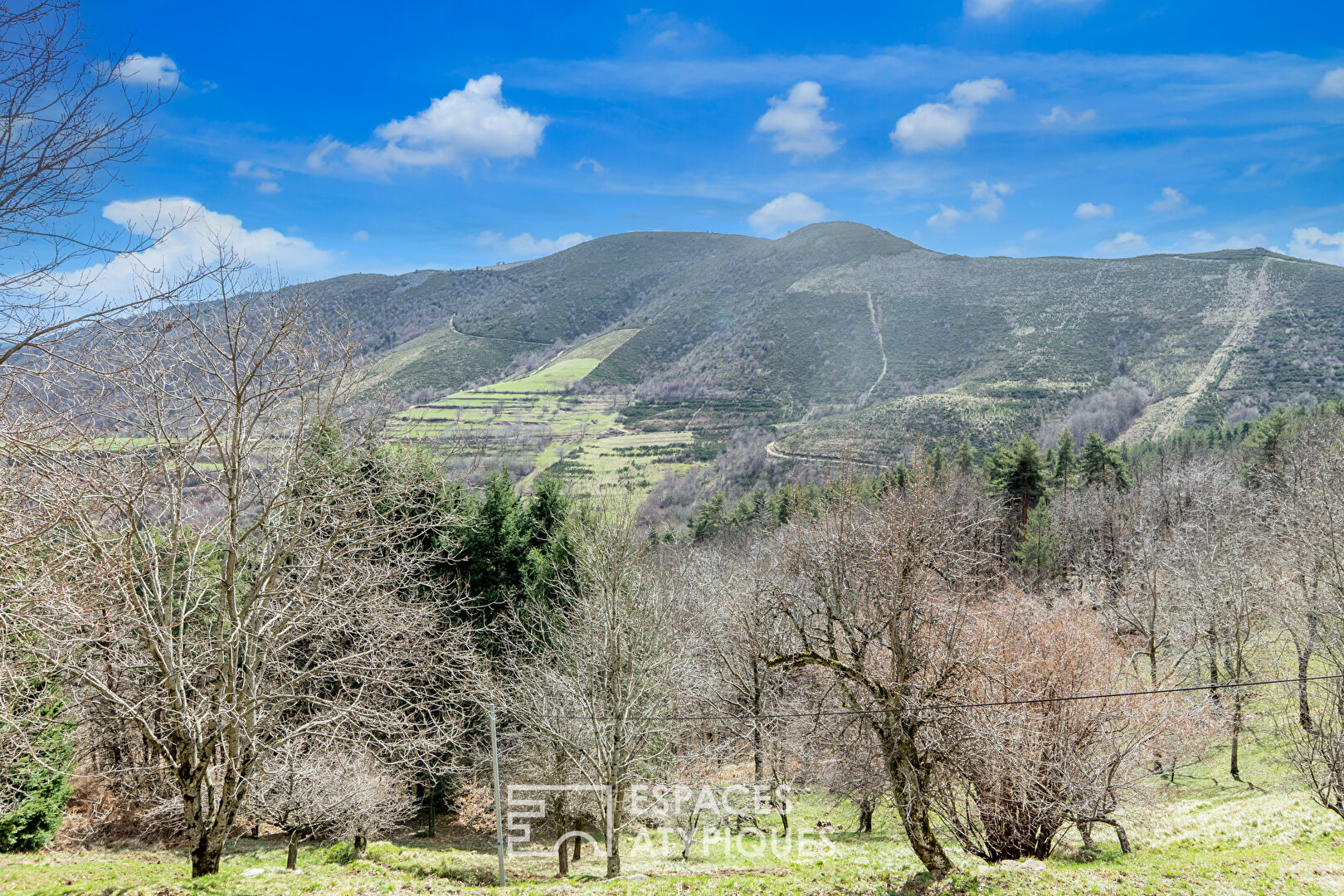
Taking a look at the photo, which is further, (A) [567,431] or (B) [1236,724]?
(A) [567,431]

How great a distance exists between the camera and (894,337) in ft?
373

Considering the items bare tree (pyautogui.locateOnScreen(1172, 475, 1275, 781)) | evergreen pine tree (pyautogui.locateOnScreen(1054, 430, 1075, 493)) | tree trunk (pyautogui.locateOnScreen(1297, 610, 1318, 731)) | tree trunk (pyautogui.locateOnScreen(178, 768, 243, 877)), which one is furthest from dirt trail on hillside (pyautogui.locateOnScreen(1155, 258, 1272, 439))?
tree trunk (pyautogui.locateOnScreen(178, 768, 243, 877))

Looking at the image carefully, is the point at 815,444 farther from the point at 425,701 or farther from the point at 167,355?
the point at 167,355

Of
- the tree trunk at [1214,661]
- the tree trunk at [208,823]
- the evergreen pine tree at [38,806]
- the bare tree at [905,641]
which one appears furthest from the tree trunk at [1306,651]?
the evergreen pine tree at [38,806]

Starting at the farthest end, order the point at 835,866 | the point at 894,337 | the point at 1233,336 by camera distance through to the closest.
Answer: the point at 894,337 < the point at 1233,336 < the point at 835,866

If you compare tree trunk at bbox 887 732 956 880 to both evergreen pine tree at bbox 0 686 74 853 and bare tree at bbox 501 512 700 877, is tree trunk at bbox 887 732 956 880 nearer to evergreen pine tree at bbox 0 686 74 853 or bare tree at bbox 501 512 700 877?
bare tree at bbox 501 512 700 877

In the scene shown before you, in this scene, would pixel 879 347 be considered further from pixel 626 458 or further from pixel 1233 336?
pixel 626 458

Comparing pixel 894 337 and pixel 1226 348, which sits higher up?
pixel 894 337

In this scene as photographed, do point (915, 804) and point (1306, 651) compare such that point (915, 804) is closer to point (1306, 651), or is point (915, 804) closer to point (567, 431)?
point (1306, 651)

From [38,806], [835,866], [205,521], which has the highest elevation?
[205,521]

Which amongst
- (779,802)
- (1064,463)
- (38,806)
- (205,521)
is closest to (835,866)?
(779,802)

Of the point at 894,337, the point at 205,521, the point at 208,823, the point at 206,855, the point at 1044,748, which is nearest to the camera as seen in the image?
the point at 206,855

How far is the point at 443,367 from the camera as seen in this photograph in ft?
353

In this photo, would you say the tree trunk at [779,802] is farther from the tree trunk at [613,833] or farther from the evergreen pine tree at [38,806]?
the evergreen pine tree at [38,806]
